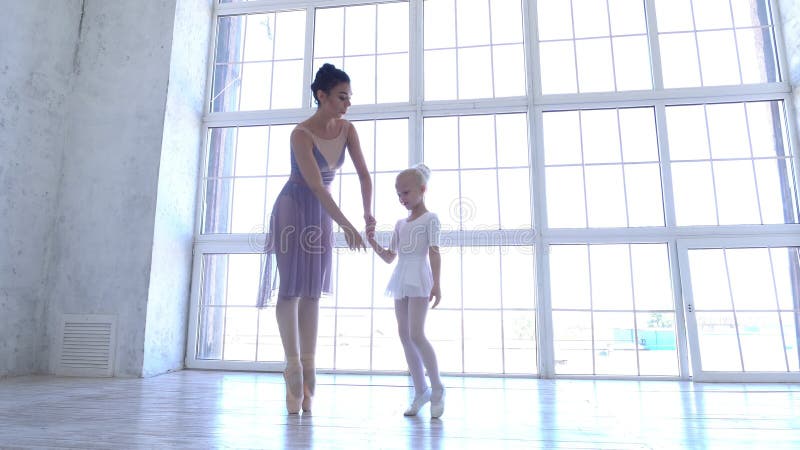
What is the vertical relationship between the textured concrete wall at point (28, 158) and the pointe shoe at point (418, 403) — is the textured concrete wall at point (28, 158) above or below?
above

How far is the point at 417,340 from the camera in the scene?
5.74ft

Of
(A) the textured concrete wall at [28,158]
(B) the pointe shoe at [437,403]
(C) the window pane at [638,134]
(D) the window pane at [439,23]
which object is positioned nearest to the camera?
(B) the pointe shoe at [437,403]

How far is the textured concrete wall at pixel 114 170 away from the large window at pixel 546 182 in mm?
490

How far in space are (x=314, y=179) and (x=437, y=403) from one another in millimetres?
965

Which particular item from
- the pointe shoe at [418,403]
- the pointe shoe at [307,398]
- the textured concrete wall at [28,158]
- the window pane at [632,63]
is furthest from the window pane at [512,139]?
the textured concrete wall at [28,158]

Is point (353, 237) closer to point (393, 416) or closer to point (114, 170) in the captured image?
point (393, 416)

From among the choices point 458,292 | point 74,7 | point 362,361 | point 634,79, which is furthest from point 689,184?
point 74,7

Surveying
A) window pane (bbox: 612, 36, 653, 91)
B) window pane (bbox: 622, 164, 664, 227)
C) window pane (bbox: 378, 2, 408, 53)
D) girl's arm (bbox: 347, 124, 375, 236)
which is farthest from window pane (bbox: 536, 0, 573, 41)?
girl's arm (bbox: 347, 124, 375, 236)

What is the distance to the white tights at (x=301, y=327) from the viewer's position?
1779 millimetres

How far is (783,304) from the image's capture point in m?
2.96

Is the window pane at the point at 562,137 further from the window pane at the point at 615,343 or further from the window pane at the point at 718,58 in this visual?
the window pane at the point at 615,343

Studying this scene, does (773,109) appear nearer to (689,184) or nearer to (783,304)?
(689,184)

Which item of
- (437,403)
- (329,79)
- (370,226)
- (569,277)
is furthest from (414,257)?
(569,277)

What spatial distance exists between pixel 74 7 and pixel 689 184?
4.63 metres
